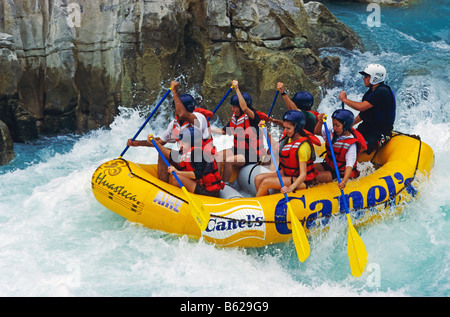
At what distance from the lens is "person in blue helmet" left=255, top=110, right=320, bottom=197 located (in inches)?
186

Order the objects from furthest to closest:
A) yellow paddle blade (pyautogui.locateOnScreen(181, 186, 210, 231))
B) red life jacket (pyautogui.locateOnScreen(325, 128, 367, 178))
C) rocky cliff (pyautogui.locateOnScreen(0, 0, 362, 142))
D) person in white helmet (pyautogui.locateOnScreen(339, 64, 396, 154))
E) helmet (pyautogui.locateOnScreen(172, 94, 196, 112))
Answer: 1. rocky cliff (pyautogui.locateOnScreen(0, 0, 362, 142))
2. person in white helmet (pyautogui.locateOnScreen(339, 64, 396, 154))
3. helmet (pyautogui.locateOnScreen(172, 94, 196, 112))
4. red life jacket (pyautogui.locateOnScreen(325, 128, 367, 178))
5. yellow paddle blade (pyautogui.locateOnScreen(181, 186, 210, 231))

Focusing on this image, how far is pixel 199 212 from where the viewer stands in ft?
15.3

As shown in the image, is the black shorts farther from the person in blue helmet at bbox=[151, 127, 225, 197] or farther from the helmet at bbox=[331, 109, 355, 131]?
the person in blue helmet at bbox=[151, 127, 225, 197]

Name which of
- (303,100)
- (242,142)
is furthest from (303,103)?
(242,142)

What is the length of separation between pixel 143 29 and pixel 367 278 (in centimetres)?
484

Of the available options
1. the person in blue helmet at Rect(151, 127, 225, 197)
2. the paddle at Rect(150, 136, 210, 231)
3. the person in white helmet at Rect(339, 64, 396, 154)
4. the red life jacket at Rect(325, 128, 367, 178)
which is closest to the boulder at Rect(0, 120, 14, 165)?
the person in blue helmet at Rect(151, 127, 225, 197)

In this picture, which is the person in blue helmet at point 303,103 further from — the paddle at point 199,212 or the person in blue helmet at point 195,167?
the paddle at point 199,212

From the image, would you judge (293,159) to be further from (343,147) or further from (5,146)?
(5,146)

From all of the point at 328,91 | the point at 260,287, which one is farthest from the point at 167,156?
the point at 328,91

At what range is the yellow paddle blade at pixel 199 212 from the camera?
15.4 ft

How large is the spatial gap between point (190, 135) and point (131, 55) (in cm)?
320

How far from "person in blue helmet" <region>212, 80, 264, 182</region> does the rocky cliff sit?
8.22ft

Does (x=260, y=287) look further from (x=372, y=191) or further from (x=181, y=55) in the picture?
(x=181, y=55)

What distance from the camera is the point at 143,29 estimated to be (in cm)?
736
